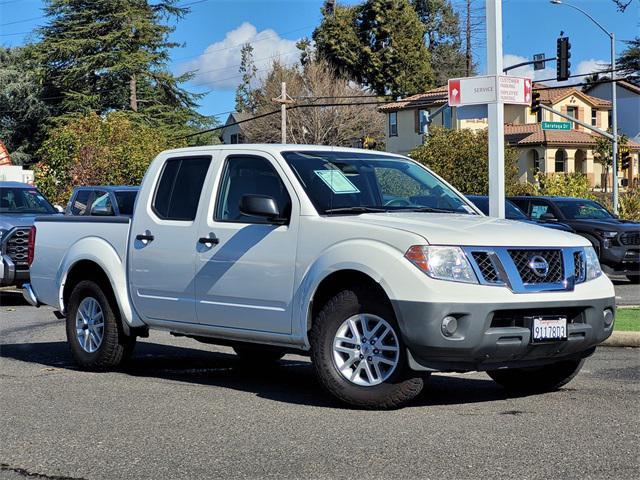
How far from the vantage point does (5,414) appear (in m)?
7.18

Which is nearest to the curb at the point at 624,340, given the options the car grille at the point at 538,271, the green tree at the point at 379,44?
the car grille at the point at 538,271

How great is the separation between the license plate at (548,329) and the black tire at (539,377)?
30.1 inches

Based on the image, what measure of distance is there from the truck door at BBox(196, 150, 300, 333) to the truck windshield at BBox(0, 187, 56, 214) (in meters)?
11.2

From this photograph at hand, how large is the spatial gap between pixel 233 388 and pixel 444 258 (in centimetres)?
240

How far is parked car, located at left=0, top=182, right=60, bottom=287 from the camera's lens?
51.3 ft

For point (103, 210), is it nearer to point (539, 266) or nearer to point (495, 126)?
point (495, 126)

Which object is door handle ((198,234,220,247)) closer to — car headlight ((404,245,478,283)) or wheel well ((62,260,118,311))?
wheel well ((62,260,118,311))

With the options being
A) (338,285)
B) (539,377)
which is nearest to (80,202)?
(338,285)

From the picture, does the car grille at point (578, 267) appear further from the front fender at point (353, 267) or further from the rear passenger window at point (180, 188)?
the rear passenger window at point (180, 188)

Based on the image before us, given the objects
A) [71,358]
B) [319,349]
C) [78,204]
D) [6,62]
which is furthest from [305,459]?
[6,62]

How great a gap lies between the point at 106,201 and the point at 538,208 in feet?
29.4

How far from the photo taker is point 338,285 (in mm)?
7289

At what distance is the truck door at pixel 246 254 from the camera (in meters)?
7.57

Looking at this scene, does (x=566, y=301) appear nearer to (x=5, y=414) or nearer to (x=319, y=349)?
(x=319, y=349)
